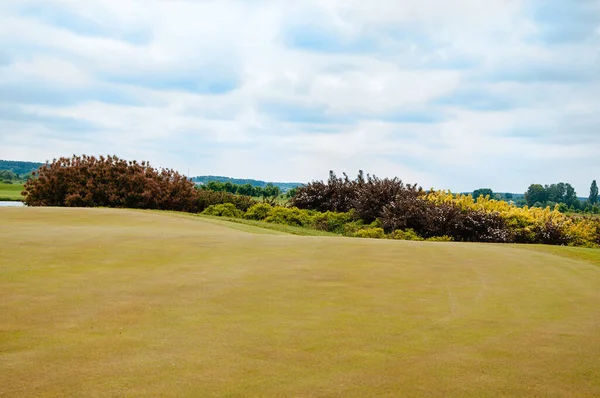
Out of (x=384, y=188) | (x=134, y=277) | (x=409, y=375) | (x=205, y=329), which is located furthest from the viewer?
(x=384, y=188)

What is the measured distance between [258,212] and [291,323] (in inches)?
763

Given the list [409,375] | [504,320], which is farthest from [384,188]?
[409,375]

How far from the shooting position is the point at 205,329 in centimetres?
603

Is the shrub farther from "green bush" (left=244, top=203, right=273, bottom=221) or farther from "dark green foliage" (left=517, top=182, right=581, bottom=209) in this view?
"dark green foliage" (left=517, top=182, right=581, bottom=209)

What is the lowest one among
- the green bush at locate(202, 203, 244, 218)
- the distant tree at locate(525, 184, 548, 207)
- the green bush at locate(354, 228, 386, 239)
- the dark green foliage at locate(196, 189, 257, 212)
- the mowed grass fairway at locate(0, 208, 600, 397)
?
the mowed grass fairway at locate(0, 208, 600, 397)

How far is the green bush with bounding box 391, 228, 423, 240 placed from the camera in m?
19.4

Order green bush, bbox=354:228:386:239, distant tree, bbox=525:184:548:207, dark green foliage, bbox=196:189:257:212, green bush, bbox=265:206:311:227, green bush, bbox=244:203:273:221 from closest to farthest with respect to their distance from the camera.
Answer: green bush, bbox=354:228:386:239, green bush, bbox=265:206:311:227, green bush, bbox=244:203:273:221, dark green foliage, bbox=196:189:257:212, distant tree, bbox=525:184:548:207

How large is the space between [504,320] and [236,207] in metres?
21.5

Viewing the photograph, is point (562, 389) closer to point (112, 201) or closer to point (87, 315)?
point (87, 315)

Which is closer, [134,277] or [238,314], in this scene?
[238,314]

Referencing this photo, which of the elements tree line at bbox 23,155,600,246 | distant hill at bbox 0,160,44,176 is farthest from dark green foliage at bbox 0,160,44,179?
tree line at bbox 23,155,600,246

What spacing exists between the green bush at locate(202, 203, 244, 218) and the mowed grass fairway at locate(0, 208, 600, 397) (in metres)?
13.7

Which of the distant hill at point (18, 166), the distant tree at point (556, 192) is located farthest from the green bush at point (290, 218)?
the distant hill at point (18, 166)

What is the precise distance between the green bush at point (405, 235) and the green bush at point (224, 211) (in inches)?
332
